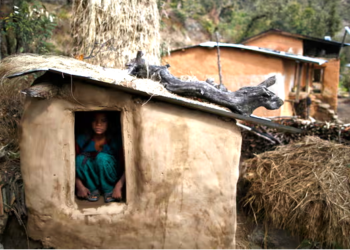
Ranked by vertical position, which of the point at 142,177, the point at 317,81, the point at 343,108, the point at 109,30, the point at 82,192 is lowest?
the point at 82,192

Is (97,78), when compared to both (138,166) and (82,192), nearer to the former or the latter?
(138,166)

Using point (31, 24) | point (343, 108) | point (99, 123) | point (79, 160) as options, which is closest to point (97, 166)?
point (79, 160)

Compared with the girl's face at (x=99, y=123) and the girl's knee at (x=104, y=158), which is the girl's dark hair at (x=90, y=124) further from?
the girl's knee at (x=104, y=158)

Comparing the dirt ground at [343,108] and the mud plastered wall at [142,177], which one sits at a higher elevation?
the dirt ground at [343,108]

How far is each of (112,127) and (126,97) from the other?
1.02 metres

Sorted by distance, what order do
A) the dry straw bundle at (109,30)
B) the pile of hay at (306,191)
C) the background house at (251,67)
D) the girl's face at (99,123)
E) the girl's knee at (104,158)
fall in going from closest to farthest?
the girl's knee at (104,158) → the girl's face at (99,123) → the pile of hay at (306,191) → the dry straw bundle at (109,30) → the background house at (251,67)

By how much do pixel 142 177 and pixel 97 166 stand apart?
71cm

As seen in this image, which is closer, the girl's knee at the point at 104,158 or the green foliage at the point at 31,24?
the girl's knee at the point at 104,158

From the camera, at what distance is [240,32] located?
22094 millimetres

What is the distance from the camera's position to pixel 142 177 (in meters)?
3.82

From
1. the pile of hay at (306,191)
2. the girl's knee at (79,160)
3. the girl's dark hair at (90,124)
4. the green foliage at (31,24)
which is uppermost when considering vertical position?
the green foliage at (31,24)

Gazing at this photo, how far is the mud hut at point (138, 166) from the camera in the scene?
3.68m

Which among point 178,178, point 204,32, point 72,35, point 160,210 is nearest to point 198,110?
point 178,178

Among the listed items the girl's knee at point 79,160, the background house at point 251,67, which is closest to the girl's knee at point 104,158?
the girl's knee at point 79,160
